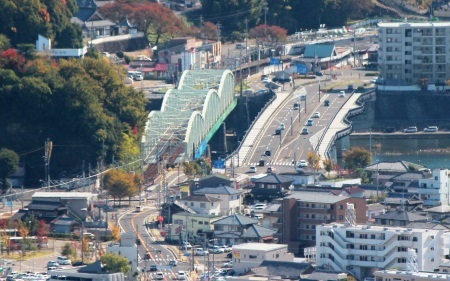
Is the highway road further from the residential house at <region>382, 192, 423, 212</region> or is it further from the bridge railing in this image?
the residential house at <region>382, 192, 423, 212</region>

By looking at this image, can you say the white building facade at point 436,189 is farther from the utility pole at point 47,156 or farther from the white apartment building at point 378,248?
the utility pole at point 47,156

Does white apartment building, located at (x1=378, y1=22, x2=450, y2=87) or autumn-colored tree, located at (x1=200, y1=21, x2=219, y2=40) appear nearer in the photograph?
white apartment building, located at (x1=378, y1=22, x2=450, y2=87)

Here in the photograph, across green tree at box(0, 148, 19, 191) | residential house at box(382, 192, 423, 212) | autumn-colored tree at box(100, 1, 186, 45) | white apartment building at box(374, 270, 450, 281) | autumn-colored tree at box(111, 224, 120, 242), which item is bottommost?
autumn-colored tree at box(111, 224, 120, 242)

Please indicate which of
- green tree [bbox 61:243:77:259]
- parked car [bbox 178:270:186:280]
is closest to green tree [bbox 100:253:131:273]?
parked car [bbox 178:270:186:280]

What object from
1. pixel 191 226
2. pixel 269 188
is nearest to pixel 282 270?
pixel 191 226

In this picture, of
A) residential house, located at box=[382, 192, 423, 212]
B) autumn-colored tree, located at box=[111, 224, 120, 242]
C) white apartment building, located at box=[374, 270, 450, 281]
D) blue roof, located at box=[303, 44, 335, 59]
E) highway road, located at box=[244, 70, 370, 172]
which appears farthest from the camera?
blue roof, located at box=[303, 44, 335, 59]

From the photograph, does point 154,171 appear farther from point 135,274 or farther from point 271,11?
point 271,11

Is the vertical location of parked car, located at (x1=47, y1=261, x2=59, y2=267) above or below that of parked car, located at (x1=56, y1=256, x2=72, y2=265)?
below

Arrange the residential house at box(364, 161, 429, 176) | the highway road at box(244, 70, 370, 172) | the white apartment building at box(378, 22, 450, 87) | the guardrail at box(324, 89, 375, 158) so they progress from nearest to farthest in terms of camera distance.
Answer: the residential house at box(364, 161, 429, 176), the highway road at box(244, 70, 370, 172), the guardrail at box(324, 89, 375, 158), the white apartment building at box(378, 22, 450, 87)
